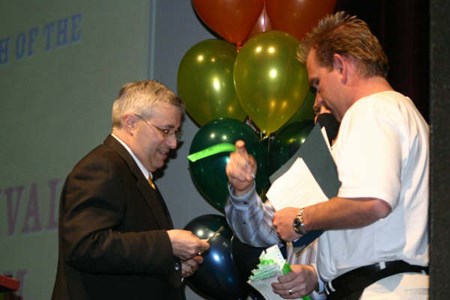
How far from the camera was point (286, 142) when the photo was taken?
10.3ft

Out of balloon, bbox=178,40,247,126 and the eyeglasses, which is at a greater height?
balloon, bbox=178,40,247,126

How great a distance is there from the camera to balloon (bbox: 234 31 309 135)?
3.20 m

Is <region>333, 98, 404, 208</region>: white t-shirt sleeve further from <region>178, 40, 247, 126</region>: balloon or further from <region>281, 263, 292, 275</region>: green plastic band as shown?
<region>178, 40, 247, 126</region>: balloon

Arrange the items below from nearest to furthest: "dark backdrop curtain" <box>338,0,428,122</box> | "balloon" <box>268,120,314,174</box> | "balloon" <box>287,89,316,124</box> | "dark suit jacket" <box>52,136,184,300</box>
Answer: "dark suit jacket" <box>52,136,184,300</box> → "balloon" <box>268,120,314,174</box> → "balloon" <box>287,89,316,124</box> → "dark backdrop curtain" <box>338,0,428,122</box>

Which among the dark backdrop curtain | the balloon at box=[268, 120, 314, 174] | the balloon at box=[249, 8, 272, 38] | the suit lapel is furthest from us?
the balloon at box=[249, 8, 272, 38]

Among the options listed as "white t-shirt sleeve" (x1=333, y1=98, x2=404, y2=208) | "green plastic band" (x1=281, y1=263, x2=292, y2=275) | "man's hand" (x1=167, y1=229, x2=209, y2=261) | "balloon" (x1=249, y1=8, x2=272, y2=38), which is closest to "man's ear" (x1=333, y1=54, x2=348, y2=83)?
"white t-shirt sleeve" (x1=333, y1=98, x2=404, y2=208)

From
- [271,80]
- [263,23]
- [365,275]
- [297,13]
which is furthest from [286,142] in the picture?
[365,275]

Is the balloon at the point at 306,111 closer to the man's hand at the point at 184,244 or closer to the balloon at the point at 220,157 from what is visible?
the balloon at the point at 220,157

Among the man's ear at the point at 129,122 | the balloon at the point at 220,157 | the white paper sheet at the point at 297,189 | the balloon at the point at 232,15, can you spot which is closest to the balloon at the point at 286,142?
the balloon at the point at 220,157

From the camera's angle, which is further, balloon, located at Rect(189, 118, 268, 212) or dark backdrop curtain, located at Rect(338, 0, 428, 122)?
dark backdrop curtain, located at Rect(338, 0, 428, 122)

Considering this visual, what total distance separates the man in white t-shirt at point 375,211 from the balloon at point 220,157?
1.02 m

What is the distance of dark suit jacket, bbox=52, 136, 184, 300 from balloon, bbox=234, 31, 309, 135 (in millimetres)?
845

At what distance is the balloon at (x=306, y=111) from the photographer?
337cm

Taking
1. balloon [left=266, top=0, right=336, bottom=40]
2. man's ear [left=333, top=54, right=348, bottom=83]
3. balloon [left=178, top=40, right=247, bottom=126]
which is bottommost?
man's ear [left=333, top=54, right=348, bottom=83]
